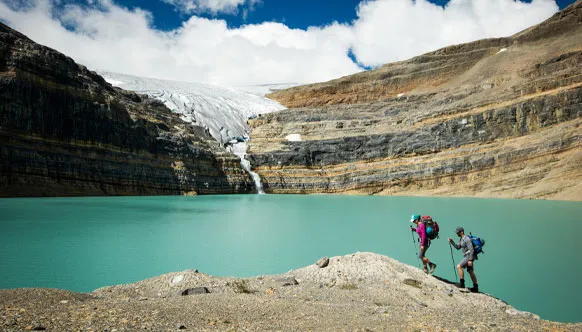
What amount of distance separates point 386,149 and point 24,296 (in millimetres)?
43760

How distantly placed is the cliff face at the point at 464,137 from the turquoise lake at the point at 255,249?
19955mm

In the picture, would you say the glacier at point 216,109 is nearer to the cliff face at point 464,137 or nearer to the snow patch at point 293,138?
the cliff face at point 464,137

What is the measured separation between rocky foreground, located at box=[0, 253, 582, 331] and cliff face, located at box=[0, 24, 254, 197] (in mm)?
27940

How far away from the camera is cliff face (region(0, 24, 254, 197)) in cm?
2859

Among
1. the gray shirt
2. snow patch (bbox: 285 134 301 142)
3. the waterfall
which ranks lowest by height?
the gray shirt

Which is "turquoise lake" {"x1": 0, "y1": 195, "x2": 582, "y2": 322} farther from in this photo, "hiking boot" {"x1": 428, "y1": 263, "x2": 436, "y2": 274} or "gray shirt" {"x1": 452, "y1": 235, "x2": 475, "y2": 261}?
"gray shirt" {"x1": 452, "y1": 235, "x2": 475, "y2": 261}

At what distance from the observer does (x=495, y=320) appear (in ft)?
16.9

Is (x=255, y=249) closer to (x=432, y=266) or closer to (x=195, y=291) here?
(x=195, y=291)

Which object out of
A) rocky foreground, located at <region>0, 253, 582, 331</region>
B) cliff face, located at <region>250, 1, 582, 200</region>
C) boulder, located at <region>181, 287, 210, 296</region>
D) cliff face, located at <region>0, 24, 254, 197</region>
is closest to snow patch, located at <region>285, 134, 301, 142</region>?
cliff face, located at <region>250, 1, 582, 200</region>

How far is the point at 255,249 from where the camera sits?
1117 centimetres

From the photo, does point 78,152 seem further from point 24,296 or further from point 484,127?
point 484,127

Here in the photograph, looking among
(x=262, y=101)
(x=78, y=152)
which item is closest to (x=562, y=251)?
(x=78, y=152)

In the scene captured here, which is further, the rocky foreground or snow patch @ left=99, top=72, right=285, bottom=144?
snow patch @ left=99, top=72, right=285, bottom=144

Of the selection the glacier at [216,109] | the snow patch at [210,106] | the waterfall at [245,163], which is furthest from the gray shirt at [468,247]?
the snow patch at [210,106]
